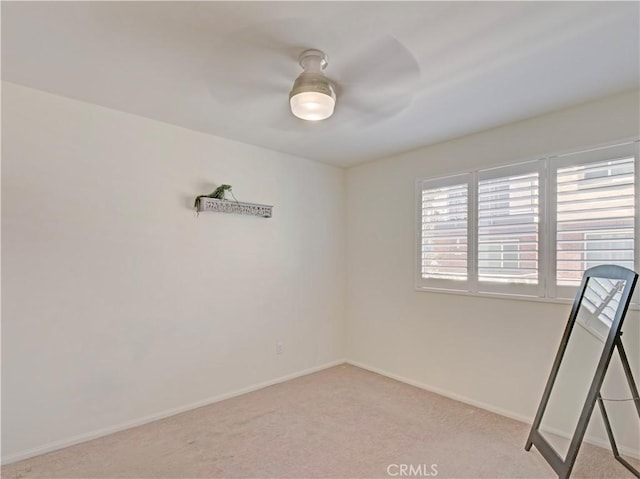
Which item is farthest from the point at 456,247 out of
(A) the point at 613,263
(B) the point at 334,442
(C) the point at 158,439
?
(C) the point at 158,439

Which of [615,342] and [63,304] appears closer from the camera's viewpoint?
[615,342]

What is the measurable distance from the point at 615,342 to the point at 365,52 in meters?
2.13

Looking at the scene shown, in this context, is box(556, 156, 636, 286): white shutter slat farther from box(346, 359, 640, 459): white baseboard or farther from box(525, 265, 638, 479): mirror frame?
box(346, 359, 640, 459): white baseboard

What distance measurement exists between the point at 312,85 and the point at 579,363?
2.62 metres

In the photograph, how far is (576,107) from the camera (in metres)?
2.57

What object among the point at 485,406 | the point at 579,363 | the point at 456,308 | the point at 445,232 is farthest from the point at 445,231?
the point at 485,406

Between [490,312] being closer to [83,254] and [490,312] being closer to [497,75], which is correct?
[497,75]

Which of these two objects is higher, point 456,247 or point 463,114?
point 463,114

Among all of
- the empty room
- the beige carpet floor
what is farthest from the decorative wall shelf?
the beige carpet floor

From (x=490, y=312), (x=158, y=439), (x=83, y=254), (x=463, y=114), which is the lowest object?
(x=158, y=439)

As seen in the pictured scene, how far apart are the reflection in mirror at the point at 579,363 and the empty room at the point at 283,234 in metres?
0.02

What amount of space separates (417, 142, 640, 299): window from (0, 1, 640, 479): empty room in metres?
0.02

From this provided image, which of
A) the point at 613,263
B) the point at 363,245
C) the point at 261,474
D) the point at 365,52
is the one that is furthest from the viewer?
the point at 363,245

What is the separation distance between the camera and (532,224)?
2.74m
